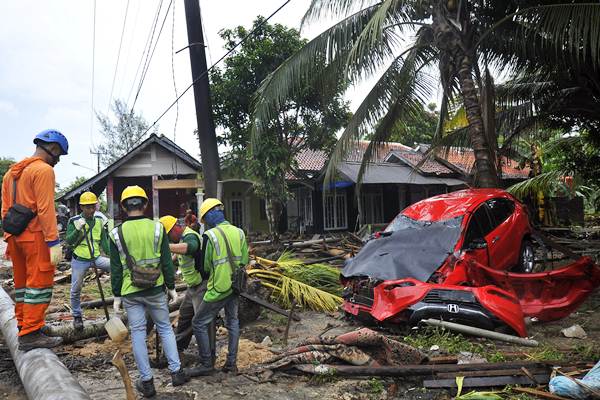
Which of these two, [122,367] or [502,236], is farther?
[502,236]

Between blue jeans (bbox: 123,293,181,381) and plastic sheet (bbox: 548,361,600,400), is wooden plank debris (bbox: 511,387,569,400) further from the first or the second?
blue jeans (bbox: 123,293,181,381)

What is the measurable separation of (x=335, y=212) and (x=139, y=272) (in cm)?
1782

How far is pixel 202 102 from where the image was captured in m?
6.83

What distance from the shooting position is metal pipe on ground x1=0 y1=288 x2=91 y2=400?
11.1ft

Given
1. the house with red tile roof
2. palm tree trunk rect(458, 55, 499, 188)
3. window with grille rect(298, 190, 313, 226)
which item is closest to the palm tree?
palm tree trunk rect(458, 55, 499, 188)

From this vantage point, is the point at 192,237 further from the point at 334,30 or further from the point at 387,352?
the point at 334,30

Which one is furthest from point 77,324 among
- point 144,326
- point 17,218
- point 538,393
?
point 538,393

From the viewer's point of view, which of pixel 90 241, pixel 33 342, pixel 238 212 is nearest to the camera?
pixel 33 342

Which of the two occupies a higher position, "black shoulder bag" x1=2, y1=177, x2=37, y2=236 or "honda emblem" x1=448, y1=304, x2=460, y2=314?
"black shoulder bag" x1=2, y1=177, x2=37, y2=236

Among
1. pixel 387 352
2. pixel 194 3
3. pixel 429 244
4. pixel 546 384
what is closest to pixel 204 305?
pixel 387 352

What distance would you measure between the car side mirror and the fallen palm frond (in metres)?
2.28

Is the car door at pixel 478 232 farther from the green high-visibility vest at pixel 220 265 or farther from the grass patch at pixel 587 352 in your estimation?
the green high-visibility vest at pixel 220 265

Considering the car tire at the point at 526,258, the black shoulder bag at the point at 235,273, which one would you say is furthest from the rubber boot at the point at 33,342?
the car tire at the point at 526,258

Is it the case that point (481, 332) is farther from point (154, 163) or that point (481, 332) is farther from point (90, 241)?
point (154, 163)
